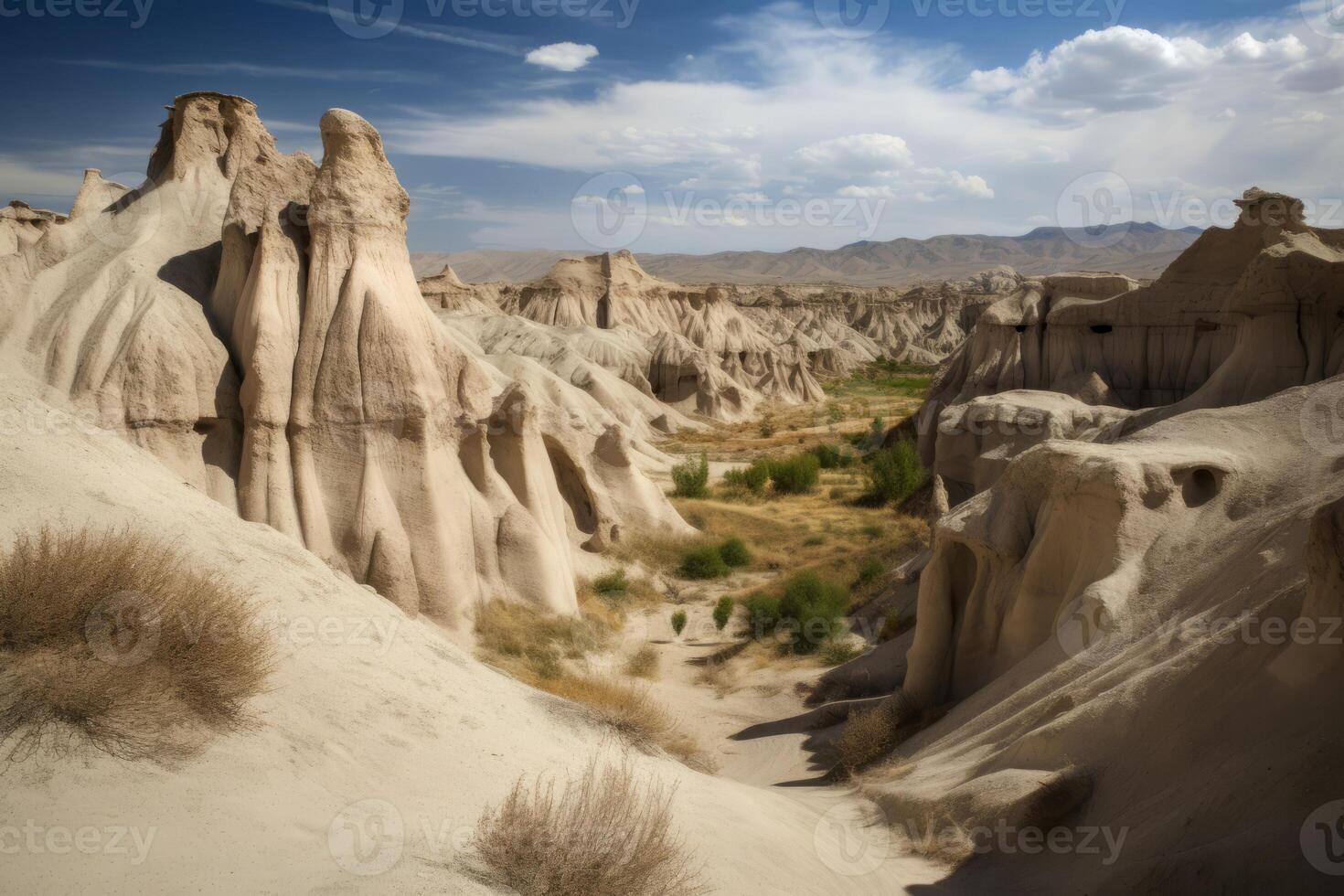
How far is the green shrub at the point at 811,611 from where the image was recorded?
48.5 feet

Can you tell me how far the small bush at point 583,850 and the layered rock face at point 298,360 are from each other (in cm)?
805

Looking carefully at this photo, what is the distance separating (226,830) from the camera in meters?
4.13

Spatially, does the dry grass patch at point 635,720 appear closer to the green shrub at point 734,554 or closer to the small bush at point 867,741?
the small bush at point 867,741

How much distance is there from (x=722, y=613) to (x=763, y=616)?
0.73 meters

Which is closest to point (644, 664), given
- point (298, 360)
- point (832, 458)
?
point (298, 360)

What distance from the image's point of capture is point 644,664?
13.9 m

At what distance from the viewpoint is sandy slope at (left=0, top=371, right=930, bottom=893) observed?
3895mm

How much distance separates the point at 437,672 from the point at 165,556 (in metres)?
2.35
